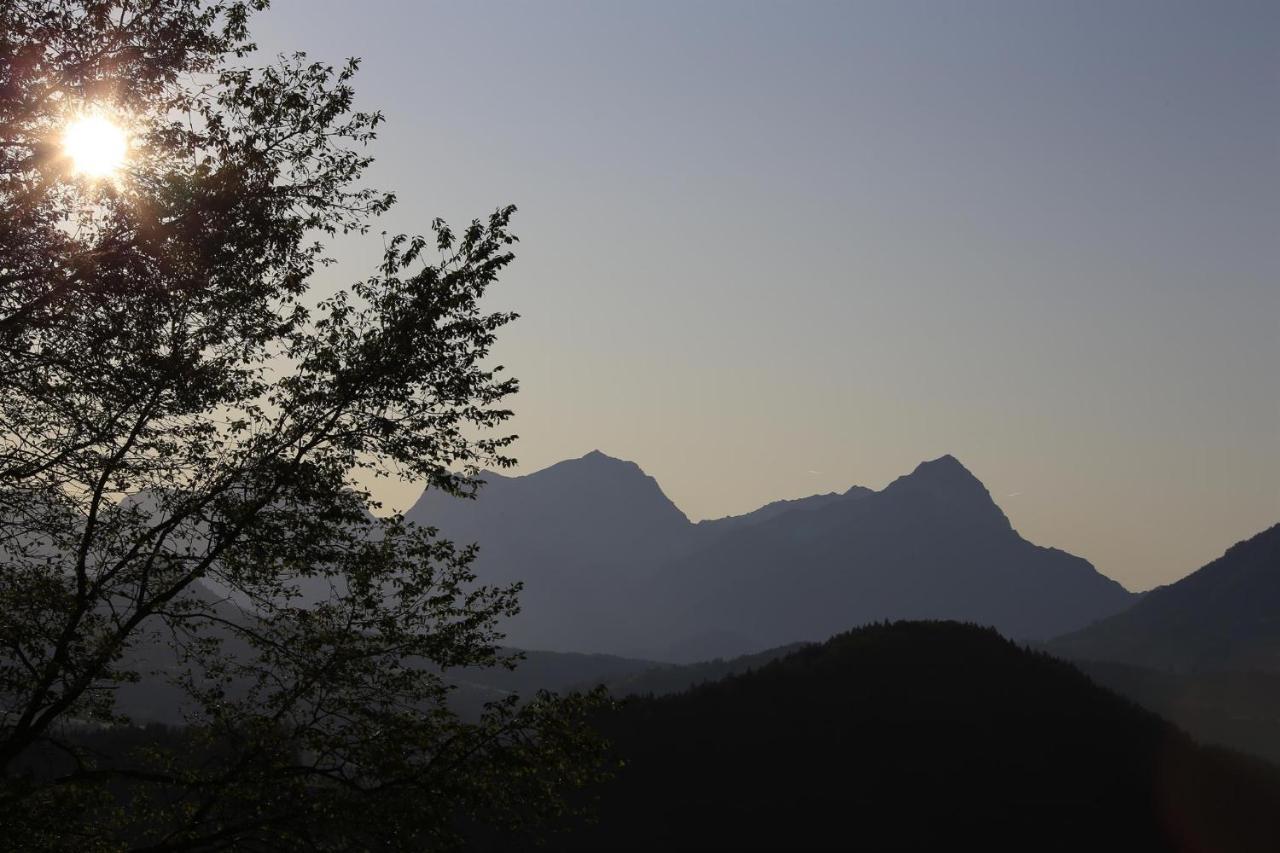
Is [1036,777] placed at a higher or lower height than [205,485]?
lower

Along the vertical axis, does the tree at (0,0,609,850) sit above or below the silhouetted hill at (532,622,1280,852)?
above

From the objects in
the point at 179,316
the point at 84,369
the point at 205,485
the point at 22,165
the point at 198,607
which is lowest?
the point at 198,607

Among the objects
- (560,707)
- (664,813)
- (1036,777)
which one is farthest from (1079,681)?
(560,707)

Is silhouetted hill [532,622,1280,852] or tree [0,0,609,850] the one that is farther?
silhouetted hill [532,622,1280,852]

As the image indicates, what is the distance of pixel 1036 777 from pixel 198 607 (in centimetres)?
14628

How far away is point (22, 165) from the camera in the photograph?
1684cm

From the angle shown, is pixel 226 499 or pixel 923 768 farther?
pixel 923 768

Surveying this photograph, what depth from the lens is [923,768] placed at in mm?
148375

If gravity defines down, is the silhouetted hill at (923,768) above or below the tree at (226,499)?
below

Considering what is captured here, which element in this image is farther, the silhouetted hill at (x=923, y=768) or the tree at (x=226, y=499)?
the silhouetted hill at (x=923, y=768)

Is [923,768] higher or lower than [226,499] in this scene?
lower

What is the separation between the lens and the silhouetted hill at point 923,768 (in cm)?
14062

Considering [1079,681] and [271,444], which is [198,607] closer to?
[271,444]

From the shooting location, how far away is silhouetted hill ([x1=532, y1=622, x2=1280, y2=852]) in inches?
5536
